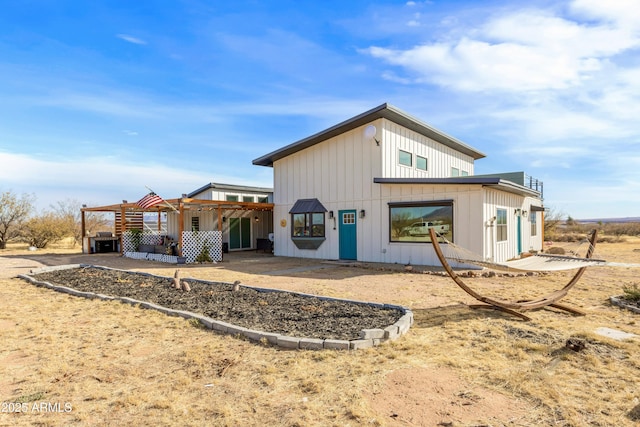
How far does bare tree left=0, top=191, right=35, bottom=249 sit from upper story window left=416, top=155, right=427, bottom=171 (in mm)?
23948

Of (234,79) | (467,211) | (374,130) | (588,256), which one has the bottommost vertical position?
(588,256)

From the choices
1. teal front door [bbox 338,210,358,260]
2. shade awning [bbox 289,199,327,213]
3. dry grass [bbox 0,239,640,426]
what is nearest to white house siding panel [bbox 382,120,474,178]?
teal front door [bbox 338,210,358,260]

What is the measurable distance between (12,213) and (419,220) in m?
24.4

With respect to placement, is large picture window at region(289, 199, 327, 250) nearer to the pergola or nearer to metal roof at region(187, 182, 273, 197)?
the pergola

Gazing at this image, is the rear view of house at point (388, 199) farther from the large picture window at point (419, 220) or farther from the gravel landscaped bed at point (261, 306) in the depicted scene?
the gravel landscaped bed at point (261, 306)

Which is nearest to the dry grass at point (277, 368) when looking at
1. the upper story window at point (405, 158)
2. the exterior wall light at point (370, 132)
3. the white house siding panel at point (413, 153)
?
the exterior wall light at point (370, 132)

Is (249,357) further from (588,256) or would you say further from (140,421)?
(588,256)

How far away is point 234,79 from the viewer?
509 inches

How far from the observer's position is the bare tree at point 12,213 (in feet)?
71.7

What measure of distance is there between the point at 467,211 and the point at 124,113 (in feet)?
42.5

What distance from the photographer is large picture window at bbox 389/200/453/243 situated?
11.9 metres

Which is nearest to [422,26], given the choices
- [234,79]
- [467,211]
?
[467,211]

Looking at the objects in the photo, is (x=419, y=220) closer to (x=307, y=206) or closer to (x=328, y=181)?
(x=328, y=181)

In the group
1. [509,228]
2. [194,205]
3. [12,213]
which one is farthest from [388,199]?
[12,213]
